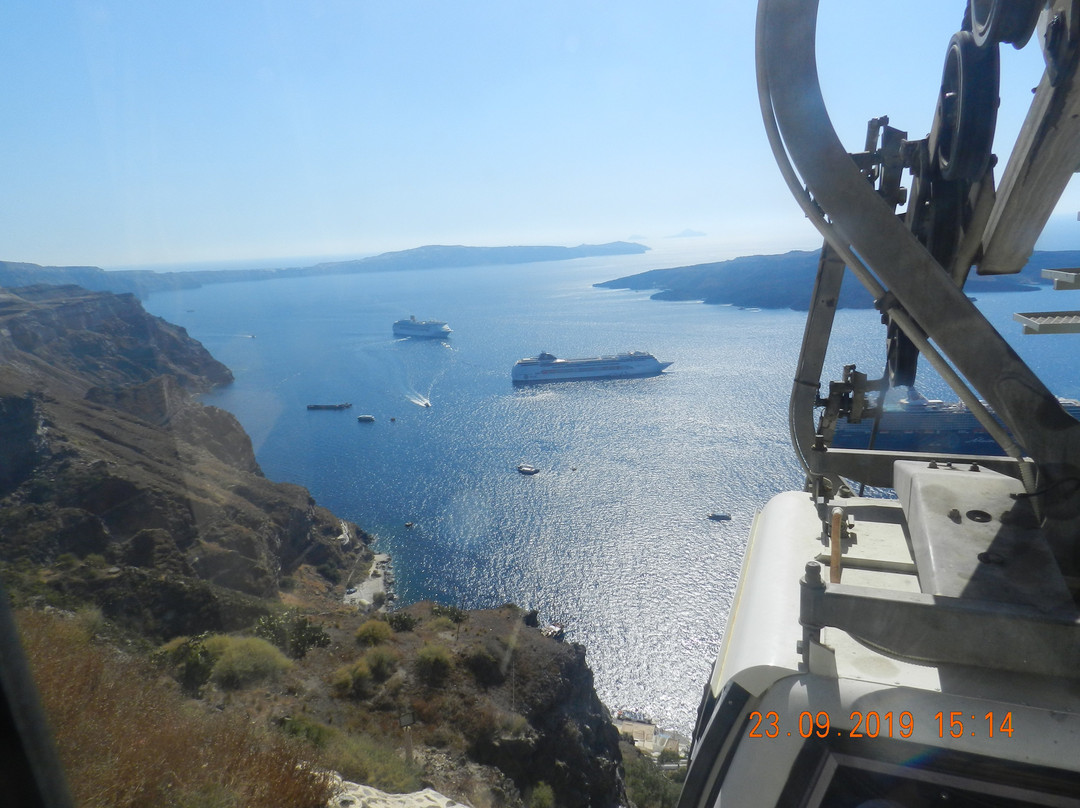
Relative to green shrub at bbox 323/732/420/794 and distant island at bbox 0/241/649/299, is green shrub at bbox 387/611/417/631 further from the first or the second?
distant island at bbox 0/241/649/299

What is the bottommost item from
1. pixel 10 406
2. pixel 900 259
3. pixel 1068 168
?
pixel 10 406

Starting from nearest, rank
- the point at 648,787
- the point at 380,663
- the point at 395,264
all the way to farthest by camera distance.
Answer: the point at 380,663 < the point at 648,787 < the point at 395,264

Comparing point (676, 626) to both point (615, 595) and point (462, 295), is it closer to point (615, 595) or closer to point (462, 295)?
point (615, 595)

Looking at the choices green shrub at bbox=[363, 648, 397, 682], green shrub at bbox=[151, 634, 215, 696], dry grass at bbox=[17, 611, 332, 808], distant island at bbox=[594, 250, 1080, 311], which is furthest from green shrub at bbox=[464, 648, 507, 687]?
distant island at bbox=[594, 250, 1080, 311]

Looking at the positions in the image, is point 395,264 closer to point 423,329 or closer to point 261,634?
point 423,329

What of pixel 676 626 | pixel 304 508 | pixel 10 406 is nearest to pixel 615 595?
pixel 676 626

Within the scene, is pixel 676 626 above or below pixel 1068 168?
below

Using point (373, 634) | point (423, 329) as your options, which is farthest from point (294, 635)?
point (423, 329)
